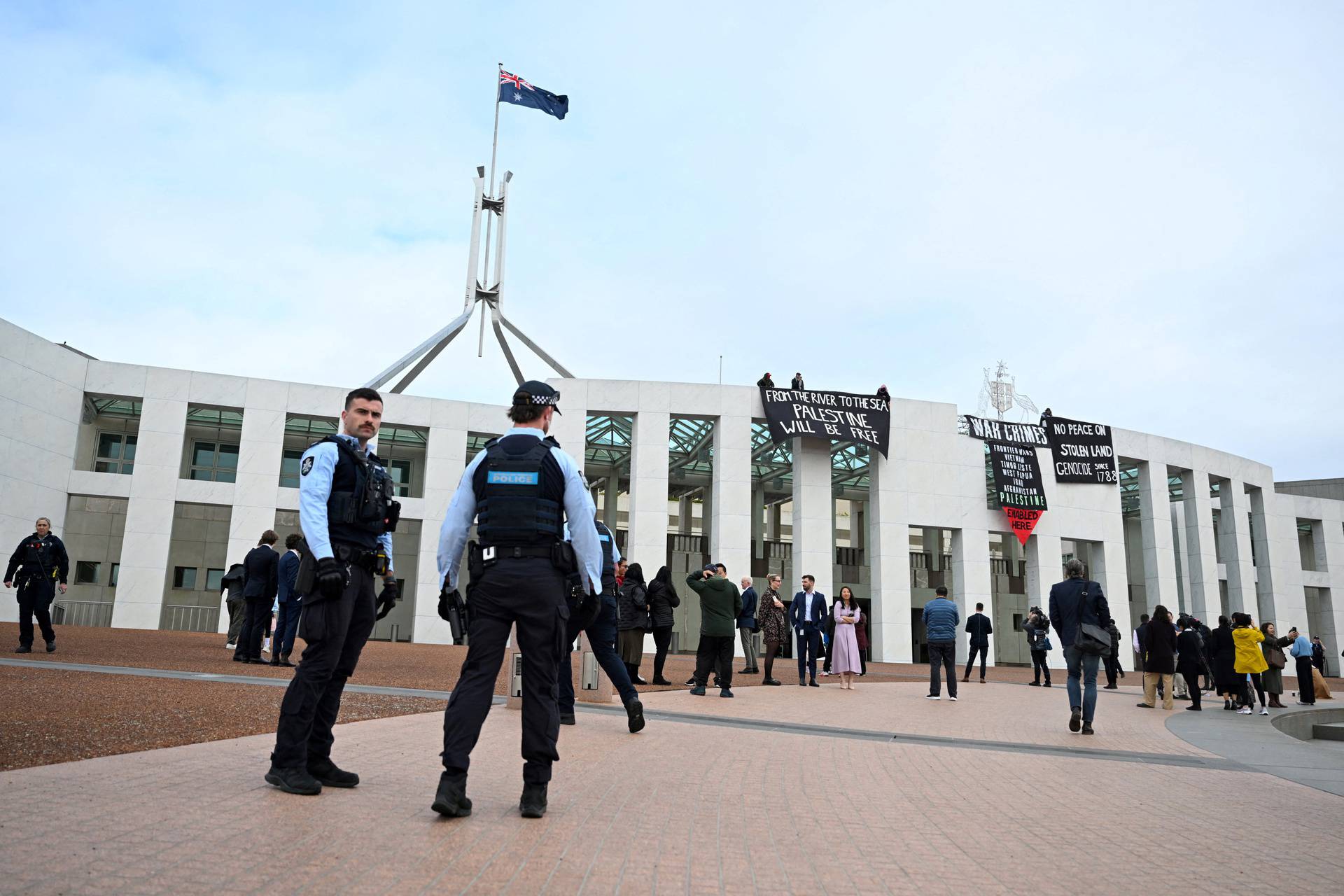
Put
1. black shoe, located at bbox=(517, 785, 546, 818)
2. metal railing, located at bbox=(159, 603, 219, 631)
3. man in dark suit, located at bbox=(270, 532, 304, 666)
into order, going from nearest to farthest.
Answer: black shoe, located at bbox=(517, 785, 546, 818), man in dark suit, located at bbox=(270, 532, 304, 666), metal railing, located at bbox=(159, 603, 219, 631)

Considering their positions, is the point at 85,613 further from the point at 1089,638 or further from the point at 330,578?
the point at 330,578

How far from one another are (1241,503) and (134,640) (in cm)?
4208

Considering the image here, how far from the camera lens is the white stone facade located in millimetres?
29922

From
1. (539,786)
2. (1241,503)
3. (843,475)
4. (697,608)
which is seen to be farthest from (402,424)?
(1241,503)

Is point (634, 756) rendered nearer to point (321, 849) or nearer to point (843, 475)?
point (321, 849)

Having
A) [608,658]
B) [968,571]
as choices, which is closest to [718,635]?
[608,658]

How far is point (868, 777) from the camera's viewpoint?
6.11 m

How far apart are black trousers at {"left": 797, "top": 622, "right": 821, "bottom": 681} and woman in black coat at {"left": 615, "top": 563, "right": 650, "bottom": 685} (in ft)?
13.2

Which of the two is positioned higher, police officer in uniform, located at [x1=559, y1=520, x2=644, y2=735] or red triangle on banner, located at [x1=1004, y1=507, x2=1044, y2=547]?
red triangle on banner, located at [x1=1004, y1=507, x2=1044, y2=547]

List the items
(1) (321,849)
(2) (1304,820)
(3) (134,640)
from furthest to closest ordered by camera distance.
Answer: (3) (134,640)
(2) (1304,820)
(1) (321,849)

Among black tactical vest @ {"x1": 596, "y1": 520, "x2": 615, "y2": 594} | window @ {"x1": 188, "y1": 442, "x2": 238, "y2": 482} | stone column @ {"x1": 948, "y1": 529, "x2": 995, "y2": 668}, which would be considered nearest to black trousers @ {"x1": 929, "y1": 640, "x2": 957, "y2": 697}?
black tactical vest @ {"x1": 596, "y1": 520, "x2": 615, "y2": 594}

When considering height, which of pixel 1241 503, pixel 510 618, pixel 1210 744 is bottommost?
pixel 1210 744

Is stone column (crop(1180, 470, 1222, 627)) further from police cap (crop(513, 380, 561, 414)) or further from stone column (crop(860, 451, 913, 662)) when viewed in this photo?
police cap (crop(513, 380, 561, 414))

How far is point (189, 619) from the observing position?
105ft
